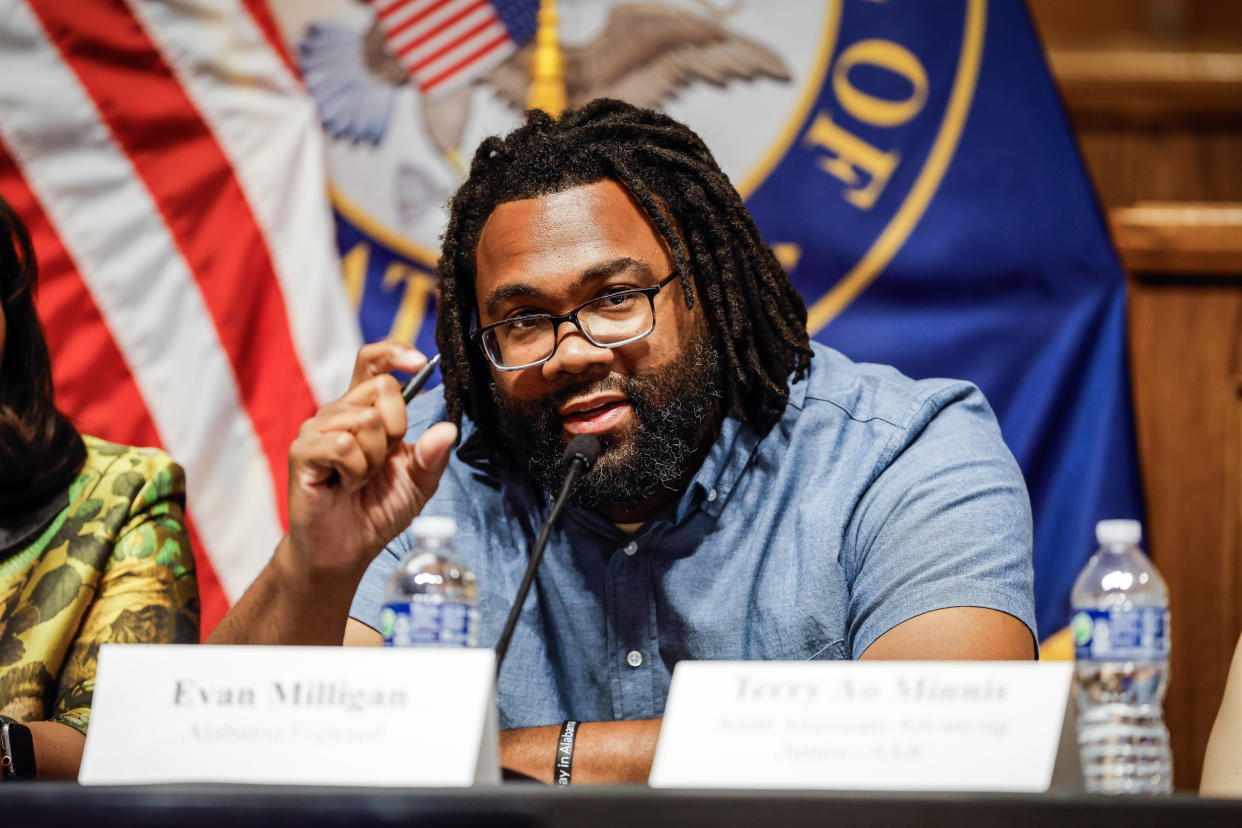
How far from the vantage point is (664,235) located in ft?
5.22

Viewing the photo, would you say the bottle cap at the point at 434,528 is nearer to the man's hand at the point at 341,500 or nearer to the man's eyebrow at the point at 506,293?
the man's hand at the point at 341,500

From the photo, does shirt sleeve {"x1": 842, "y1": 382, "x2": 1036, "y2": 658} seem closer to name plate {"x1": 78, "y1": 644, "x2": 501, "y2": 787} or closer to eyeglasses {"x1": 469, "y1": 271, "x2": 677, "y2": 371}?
eyeglasses {"x1": 469, "y1": 271, "x2": 677, "y2": 371}

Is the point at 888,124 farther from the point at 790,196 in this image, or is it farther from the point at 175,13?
the point at 175,13

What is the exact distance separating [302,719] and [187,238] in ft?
5.40

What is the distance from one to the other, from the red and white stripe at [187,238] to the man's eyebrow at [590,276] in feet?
2.63

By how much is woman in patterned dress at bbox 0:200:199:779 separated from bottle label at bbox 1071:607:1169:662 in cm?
108

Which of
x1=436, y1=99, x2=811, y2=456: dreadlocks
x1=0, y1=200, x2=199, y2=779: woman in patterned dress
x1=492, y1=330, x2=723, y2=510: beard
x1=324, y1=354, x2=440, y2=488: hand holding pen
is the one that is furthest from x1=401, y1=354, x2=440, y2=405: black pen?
x1=0, y1=200, x2=199, y2=779: woman in patterned dress

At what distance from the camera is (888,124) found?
2207 mm

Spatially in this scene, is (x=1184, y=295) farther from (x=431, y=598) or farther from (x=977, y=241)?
(x=431, y=598)

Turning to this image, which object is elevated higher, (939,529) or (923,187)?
(923,187)

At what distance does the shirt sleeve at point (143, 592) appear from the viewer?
4.89 feet

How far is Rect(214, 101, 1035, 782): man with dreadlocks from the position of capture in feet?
4.68

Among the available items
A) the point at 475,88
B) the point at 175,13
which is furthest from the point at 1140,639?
the point at 175,13

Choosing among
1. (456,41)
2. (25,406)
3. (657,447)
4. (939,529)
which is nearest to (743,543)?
(657,447)
